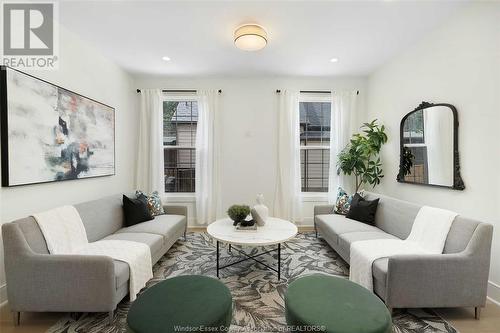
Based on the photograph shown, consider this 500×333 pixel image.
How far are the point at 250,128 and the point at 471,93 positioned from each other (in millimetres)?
2950

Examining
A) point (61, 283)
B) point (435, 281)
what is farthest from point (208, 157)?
point (435, 281)

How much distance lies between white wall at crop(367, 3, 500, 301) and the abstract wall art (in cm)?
419

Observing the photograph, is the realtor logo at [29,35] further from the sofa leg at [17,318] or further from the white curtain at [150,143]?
the sofa leg at [17,318]

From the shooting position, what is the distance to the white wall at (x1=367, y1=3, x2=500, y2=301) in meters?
2.06

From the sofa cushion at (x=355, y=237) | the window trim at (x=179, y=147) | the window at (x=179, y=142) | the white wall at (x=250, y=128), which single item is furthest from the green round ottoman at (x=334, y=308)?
the window at (x=179, y=142)

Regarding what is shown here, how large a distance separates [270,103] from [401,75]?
6.66ft

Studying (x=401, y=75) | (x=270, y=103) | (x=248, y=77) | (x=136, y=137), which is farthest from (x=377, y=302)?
(x=136, y=137)

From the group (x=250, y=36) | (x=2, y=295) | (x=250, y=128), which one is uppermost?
(x=250, y=36)

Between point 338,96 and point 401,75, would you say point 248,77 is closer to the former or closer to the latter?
point 338,96

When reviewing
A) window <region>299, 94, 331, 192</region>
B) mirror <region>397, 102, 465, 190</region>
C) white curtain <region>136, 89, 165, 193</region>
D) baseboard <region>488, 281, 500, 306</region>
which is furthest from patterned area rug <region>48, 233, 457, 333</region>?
mirror <region>397, 102, 465, 190</region>

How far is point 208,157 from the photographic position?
419 cm

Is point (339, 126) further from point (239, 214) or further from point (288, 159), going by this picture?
point (239, 214)

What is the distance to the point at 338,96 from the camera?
13.9ft

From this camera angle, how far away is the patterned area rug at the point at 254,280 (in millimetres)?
1788
